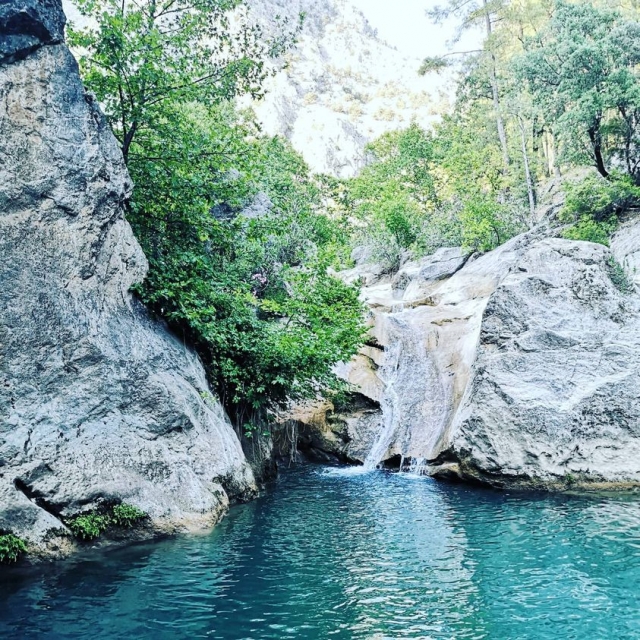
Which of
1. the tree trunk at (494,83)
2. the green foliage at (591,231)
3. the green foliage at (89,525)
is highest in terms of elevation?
the tree trunk at (494,83)

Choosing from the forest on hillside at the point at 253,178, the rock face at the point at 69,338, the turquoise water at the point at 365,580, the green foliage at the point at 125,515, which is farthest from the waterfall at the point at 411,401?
the green foliage at the point at 125,515

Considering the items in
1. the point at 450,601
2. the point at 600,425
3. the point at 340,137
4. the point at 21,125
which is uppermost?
the point at 340,137

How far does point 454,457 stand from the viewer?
15742 millimetres

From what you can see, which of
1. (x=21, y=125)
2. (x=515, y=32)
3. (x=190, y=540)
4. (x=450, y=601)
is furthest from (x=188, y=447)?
(x=515, y=32)

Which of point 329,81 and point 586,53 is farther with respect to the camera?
point 329,81

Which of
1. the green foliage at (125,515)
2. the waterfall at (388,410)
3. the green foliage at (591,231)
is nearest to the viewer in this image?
the green foliage at (125,515)

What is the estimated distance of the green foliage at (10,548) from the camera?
28.2 feet

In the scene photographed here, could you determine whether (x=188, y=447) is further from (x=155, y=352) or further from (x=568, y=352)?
(x=568, y=352)

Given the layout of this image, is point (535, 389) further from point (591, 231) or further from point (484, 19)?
point (484, 19)

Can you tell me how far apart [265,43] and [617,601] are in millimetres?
14982

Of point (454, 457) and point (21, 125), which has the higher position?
point (21, 125)

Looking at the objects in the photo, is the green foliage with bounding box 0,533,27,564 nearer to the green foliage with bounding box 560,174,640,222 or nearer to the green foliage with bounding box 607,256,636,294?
the green foliage with bounding box 607,256,636,294

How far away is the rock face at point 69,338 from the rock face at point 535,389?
716 cm

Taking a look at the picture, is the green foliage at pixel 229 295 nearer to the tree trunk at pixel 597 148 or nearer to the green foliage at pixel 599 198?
the green foliage at pixel 599 198
